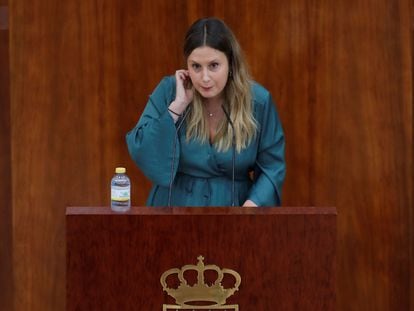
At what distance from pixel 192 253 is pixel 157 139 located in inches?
24.5

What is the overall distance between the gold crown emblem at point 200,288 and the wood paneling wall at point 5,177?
153 centimetres

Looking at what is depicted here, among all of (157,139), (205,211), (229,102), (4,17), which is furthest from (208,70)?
(4,17)

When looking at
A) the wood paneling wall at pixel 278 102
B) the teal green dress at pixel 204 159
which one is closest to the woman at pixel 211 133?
the teal green dress at pixel 204 159

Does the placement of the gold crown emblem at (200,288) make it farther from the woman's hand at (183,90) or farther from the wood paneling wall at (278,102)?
the wood paneling wall at (278,102)

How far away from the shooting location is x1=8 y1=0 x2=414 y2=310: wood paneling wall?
3.47 m

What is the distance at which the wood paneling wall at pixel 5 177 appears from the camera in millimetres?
3513

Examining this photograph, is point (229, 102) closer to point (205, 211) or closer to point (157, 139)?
point (157, 139)

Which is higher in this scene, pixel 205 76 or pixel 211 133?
pixel 205 76

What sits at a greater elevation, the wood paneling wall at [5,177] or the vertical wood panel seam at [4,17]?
the vertical wood panel seam at [4,17]

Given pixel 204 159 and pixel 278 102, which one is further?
pixel 278 102

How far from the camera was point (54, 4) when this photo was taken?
3.49 meters

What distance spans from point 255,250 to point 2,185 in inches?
64.0

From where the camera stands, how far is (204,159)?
278cm

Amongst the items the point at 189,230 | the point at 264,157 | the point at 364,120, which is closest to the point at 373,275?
the point at 364,120
